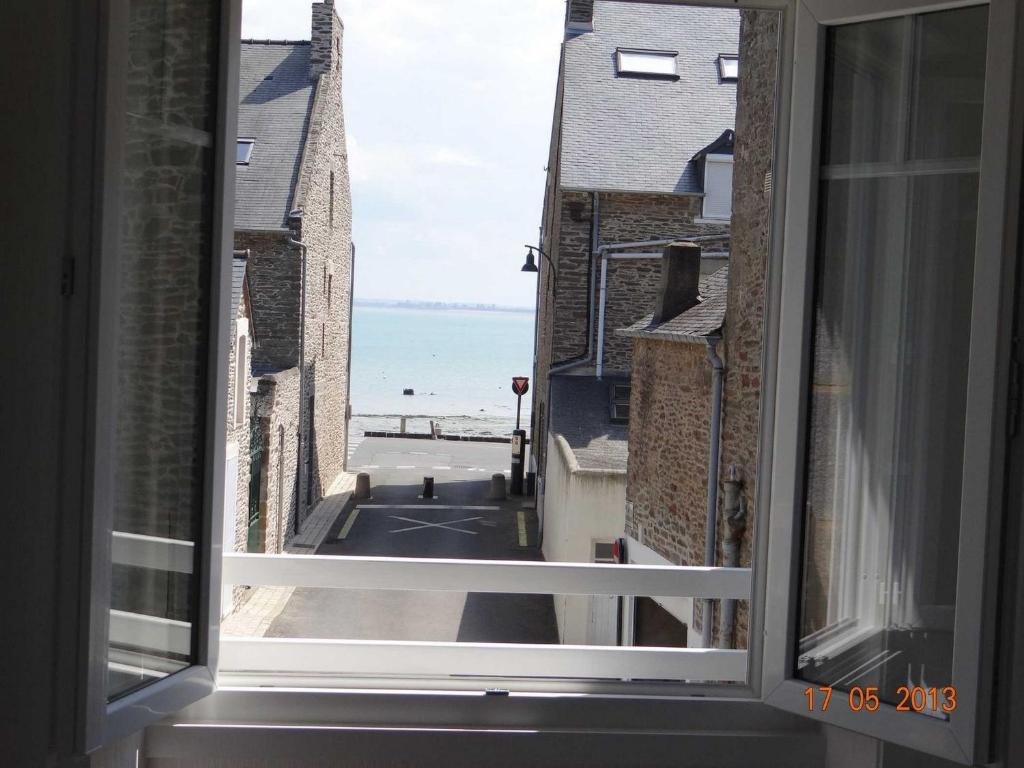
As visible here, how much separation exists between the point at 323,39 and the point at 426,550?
860 cm

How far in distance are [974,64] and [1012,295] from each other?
49 centimetres

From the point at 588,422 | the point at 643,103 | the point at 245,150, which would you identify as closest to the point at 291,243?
the point at 245,150

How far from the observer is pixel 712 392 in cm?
764

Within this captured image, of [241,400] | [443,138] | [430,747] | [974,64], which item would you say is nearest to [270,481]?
[241,400]

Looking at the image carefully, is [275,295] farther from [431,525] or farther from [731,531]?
[731,531]

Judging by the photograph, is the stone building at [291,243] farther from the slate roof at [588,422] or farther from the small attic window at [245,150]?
the slate roof at [588,422]

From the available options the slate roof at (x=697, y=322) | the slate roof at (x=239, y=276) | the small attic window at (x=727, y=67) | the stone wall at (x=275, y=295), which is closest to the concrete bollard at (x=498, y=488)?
the stone wall at (x=275, y=295)

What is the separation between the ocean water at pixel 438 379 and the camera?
4759 centimetres

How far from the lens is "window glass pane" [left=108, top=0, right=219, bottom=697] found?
2131 mm

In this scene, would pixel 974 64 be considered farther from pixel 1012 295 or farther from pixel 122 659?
pixel 122 659

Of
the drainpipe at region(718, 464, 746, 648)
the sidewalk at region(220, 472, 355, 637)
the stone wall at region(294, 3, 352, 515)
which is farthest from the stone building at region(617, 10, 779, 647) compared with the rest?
the stone wall at region(294, 3, 352, 515)

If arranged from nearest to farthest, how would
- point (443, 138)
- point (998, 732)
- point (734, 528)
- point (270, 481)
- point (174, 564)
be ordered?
point (998, 732)
point (174, 564)
point (734, 528)
point (270, 481)
point (443, 138)

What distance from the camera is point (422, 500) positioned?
62.1ft

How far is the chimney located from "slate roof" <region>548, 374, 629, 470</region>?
181 cm
